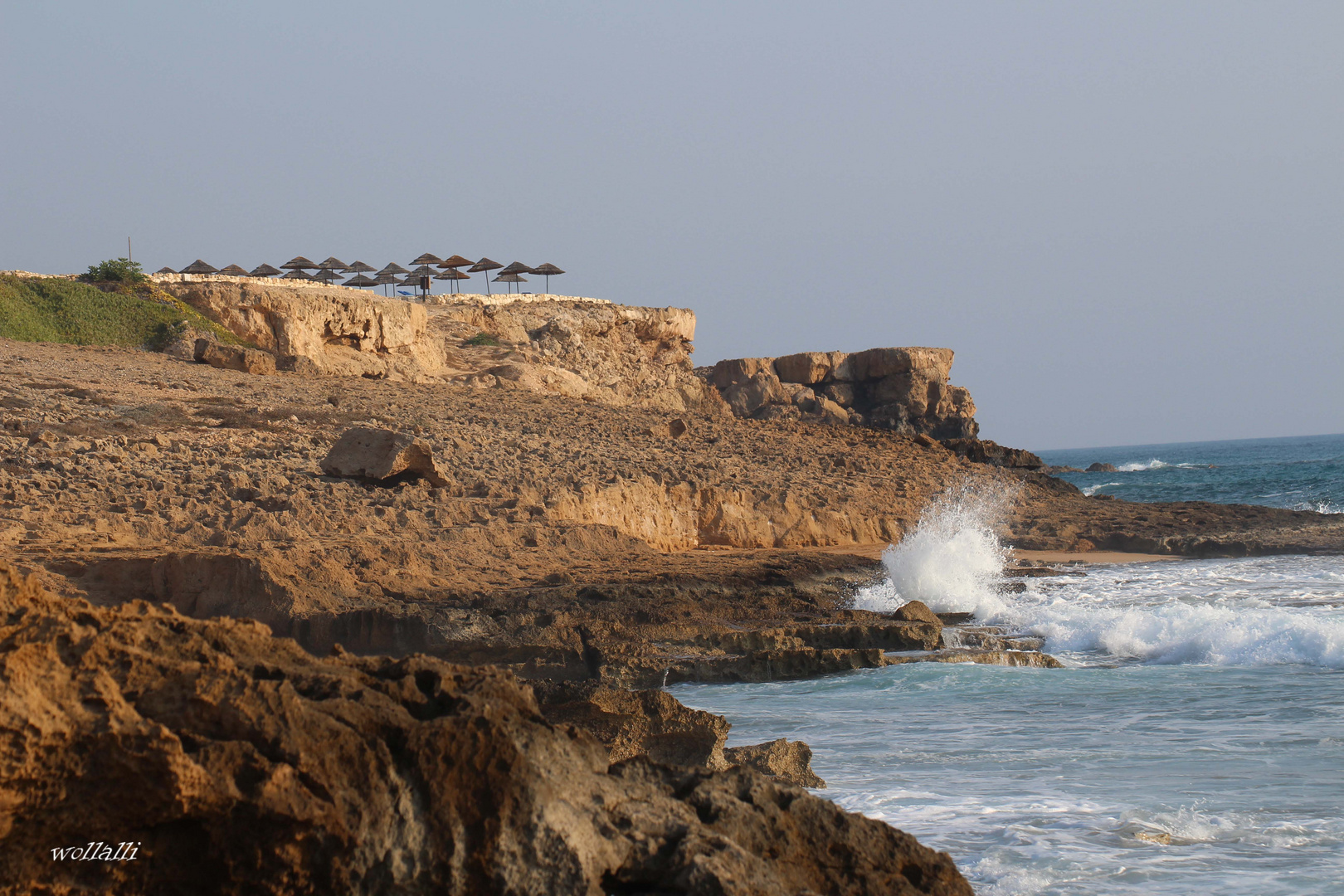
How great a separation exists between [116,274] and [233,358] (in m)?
8.27

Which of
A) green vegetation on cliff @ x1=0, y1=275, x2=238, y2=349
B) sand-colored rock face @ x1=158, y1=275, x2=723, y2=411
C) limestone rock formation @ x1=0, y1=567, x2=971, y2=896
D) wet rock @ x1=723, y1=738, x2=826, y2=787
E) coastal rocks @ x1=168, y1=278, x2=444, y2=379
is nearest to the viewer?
limestone rock formation @ x1=0, y1=567, x2=971, y2=896

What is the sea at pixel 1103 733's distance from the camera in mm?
4508

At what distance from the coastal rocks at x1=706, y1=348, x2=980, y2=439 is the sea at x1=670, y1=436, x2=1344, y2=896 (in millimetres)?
27895

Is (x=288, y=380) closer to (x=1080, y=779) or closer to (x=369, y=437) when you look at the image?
(x=369, y=437)

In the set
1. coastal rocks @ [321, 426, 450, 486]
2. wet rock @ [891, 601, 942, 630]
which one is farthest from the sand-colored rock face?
wet rock @ [891, 601, 942, 630]

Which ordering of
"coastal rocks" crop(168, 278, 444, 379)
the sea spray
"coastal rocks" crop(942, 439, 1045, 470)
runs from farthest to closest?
1. "coastal rocks" crop(942, 439, 1045, 470)
2. "coastal rocks" crop(168, 278, 444, 379)
3. the sea spray

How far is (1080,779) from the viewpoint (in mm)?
5699

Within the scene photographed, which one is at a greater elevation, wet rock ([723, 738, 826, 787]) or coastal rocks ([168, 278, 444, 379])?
coastal rocks ([168, 278, 444, 379])

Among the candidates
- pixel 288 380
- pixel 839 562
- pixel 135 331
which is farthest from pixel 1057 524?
pixel 135 331

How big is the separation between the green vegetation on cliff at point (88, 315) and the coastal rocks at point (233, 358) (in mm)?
2631

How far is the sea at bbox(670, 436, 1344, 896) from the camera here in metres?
4.51

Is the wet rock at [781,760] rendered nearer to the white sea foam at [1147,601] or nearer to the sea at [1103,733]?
the sea at [1103,733]

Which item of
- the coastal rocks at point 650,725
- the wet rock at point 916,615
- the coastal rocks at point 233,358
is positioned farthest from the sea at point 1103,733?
the coastal rocks at point 233,358

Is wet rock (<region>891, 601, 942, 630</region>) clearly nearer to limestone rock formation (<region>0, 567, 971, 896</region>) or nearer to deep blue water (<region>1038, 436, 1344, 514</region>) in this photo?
limestone rock formation (<region>0, 567, 971, 896</region>)
